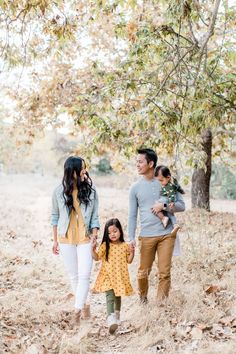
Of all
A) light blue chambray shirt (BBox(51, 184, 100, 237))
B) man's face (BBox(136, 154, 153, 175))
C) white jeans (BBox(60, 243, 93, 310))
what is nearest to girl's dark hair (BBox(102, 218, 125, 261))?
light blue chambray shirt (BBox(51, 184, 100, 237))

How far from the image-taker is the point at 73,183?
222 inches

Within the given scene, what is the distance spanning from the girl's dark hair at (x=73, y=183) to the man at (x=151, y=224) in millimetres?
685

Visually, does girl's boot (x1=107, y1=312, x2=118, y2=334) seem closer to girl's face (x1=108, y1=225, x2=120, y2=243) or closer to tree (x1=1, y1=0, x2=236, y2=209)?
girl's face (x1=108, y1=225, x2=120, y2=243)

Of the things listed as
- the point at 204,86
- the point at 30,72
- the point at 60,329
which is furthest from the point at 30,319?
the point at 30,72

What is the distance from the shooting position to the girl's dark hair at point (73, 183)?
5570 millimetres

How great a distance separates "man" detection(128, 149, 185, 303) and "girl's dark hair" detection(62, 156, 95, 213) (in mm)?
685

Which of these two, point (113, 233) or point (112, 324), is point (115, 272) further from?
point (112, 324)

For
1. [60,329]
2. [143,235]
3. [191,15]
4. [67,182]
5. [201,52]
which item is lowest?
[60,329]

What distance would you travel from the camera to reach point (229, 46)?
23.0ft

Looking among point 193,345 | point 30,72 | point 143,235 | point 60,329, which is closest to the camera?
point 193,345

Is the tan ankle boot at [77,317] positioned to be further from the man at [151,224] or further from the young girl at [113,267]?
the man at [151,224]

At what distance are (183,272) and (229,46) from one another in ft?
12.3

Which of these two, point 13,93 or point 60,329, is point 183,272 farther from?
point 13,93

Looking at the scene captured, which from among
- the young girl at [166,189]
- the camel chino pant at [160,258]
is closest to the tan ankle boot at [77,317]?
the camel chino pant at [160,258]
